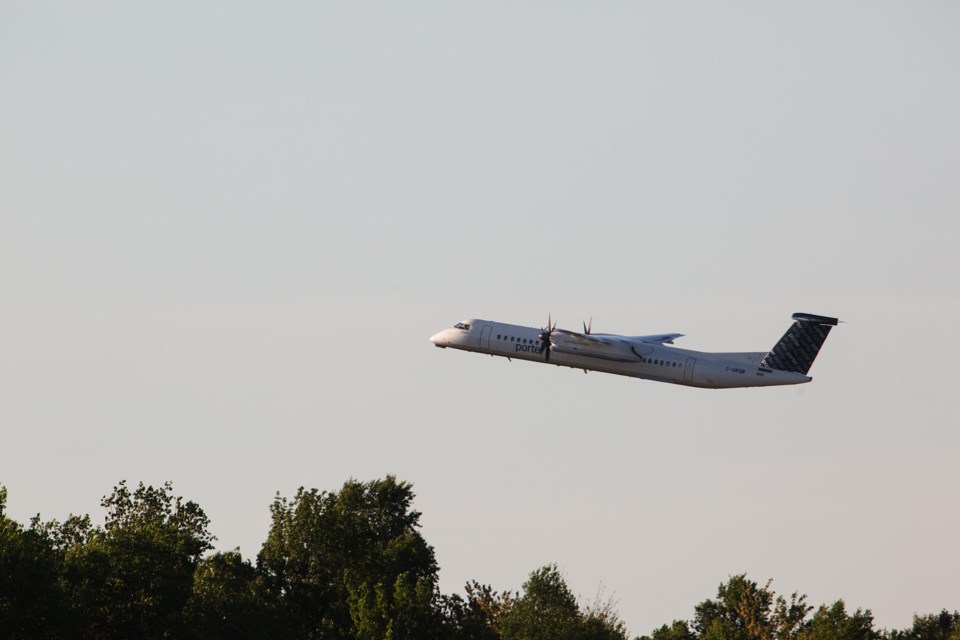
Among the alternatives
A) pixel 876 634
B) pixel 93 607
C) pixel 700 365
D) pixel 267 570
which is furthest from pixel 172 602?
pixel 876 634

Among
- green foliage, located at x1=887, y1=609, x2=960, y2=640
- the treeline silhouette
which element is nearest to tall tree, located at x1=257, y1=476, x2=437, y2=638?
the treeline silhouette

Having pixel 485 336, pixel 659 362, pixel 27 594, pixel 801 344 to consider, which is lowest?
pixel 27 594

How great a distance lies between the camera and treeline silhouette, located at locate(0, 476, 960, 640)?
99.8 meters

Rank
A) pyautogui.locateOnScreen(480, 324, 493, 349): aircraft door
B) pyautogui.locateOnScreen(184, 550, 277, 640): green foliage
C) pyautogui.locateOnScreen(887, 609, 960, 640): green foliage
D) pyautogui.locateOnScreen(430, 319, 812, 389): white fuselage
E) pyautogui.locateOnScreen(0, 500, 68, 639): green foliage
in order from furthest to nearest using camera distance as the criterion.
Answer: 1. pyautogui.locateOnScreen(887, 609, 960, 640): green foliage
2. pyautogui.locateOnScreen(480, 324, 493, 349): aircraft door
3. pyautogui.locateOnScreen(430, 319, 812, 389): white fuselage
4. pyautogui.locateOnScreen(184, 550, 277, 640): green foliage
5. pyautogui.locateOnScreen(0, 500, 68, 639): green foliage

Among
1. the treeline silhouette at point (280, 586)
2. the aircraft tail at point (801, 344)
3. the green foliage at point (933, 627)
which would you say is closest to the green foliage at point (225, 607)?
the treeline silhouette at point (280, 586)

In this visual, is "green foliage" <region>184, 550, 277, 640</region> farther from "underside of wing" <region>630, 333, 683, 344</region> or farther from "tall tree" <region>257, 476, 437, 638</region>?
"underside of wing" <region>630, 333, 683, 344</region>

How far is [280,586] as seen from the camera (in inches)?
5177

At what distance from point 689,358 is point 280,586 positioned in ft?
113

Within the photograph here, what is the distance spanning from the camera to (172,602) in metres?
105

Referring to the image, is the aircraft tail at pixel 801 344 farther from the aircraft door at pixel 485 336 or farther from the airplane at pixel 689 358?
the aircraft door at pixel 485 336

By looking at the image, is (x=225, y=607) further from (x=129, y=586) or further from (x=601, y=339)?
(x=601, y=339)

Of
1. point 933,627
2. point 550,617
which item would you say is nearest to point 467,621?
point 550,617

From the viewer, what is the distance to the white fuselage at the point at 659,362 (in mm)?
122125

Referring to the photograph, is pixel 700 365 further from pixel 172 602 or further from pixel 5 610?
pixel 5 610
